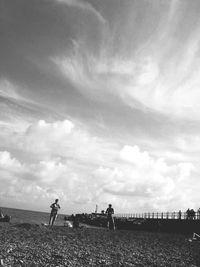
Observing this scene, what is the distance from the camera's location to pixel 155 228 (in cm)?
4084

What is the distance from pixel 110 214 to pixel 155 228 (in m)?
16.1

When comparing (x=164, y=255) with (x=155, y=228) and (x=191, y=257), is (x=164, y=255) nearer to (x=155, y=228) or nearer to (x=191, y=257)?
(x=191, y=257)

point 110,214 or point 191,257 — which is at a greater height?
point 110,214

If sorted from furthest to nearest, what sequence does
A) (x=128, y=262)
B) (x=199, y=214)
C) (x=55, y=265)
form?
(x=199, y=214), (x=128, y=262), (x=55, y=265)

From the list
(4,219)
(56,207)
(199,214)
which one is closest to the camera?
(56,207)

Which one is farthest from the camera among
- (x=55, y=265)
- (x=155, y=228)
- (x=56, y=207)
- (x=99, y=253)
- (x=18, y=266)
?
(x=155, y=228)

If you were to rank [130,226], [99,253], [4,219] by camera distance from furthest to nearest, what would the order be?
1. [130,226]
2. [4,219]
3. [99,253]

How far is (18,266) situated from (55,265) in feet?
4.48

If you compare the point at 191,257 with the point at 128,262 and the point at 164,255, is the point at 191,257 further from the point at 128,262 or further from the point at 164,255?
the point at 128,262

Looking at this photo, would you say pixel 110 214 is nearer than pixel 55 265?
No

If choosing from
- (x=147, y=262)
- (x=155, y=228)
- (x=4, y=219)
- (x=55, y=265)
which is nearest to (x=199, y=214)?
(x=155, y=228)

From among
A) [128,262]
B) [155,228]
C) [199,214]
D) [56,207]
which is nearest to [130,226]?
[155,228]

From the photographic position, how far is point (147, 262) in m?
12.0

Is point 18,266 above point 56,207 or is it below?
below
